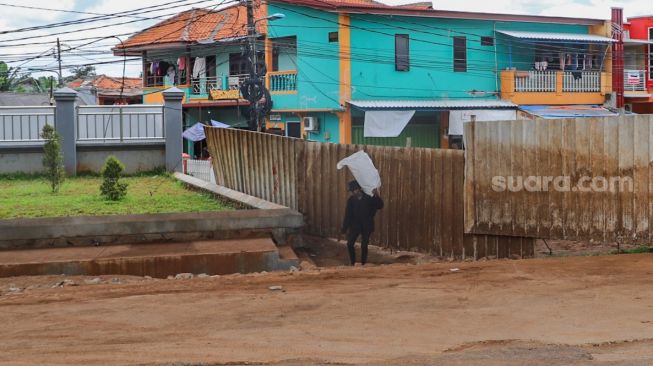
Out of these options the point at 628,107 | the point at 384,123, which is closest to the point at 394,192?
the point at 384,123

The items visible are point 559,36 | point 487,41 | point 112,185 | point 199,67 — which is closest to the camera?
point 112,185

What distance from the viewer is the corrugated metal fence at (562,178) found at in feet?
36.4

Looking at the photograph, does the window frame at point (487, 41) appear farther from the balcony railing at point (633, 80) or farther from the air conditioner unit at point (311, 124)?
the balcony railing at point (633, 80)

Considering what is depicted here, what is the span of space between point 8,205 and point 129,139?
673cm

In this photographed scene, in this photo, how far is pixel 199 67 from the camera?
37.6 m

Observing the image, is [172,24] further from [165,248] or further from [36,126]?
[165,248]

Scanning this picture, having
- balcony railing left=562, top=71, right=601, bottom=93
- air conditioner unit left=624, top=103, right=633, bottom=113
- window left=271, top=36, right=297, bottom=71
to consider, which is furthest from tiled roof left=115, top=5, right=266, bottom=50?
air conditioner unit left=624, top=103, right=633, bottom=113

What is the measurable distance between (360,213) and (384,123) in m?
17.4

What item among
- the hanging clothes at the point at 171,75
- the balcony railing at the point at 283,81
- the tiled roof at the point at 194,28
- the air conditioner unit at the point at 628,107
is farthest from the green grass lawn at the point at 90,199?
the air conditioner unit at the point at 628,107

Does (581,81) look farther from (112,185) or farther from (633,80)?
(112,185)

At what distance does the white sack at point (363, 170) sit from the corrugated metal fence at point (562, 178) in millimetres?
1512

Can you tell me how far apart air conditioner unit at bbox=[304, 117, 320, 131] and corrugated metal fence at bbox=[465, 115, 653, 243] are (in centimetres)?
1915

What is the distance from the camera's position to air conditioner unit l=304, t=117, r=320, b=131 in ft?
102

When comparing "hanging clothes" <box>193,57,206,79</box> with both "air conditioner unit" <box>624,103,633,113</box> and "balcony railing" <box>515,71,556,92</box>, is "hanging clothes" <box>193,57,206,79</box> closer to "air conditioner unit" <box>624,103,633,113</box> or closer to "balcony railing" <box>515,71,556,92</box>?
"balcony railing" <box>515,71,556,92</box>
